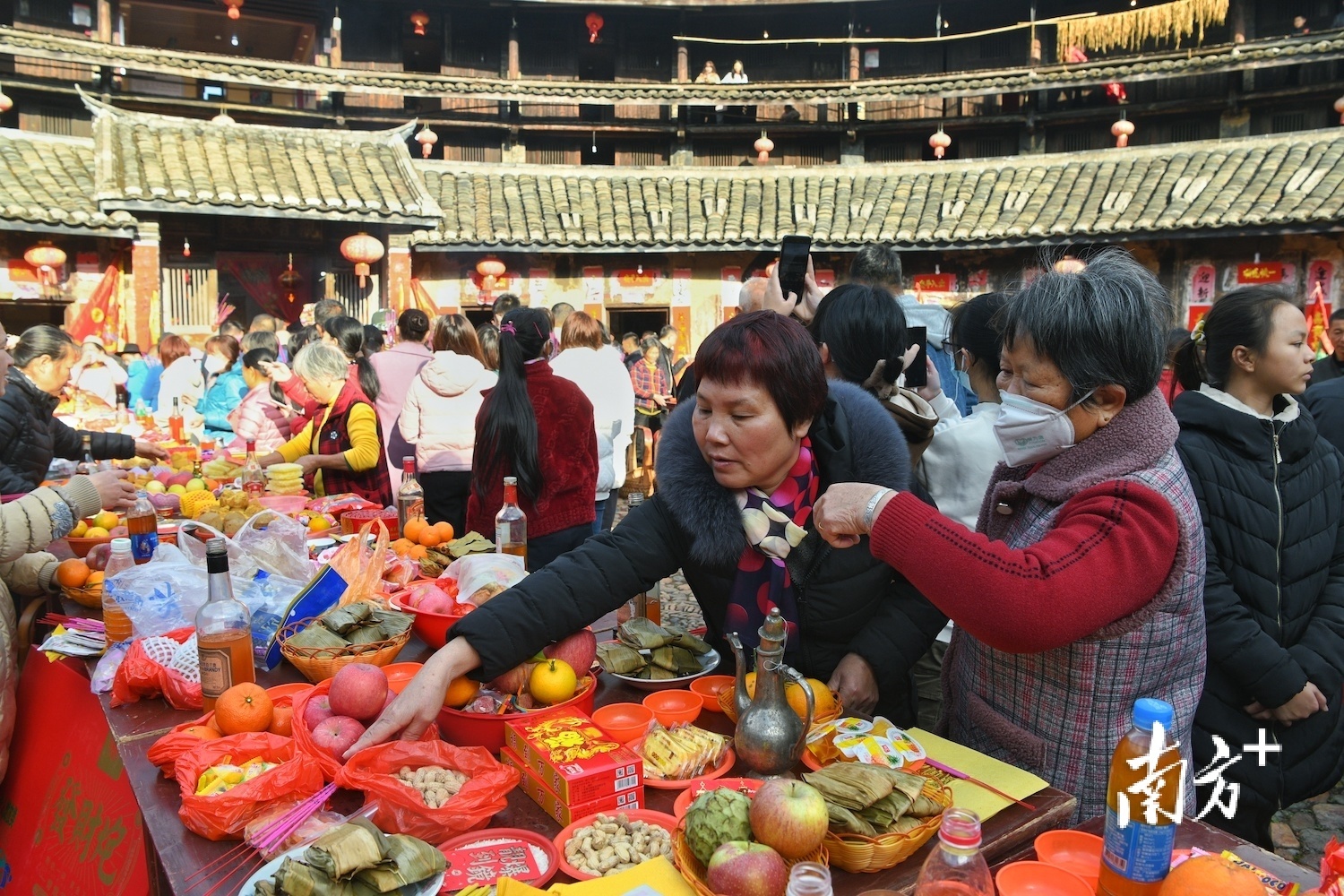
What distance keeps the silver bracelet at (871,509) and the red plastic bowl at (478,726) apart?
781 mm

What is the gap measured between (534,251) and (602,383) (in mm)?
9788

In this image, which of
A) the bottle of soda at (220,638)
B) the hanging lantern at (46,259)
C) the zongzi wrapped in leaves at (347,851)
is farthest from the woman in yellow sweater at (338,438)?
the hanging lantern at (46,259)

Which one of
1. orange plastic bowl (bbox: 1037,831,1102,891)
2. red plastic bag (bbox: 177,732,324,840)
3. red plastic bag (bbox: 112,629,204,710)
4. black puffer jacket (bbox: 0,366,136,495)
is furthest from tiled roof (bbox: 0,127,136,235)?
orange plastic bowl (bbox: 1037,831,1102,891)

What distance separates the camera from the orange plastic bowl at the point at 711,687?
212cm

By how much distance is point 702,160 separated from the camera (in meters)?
18.6

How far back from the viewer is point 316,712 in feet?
6.45

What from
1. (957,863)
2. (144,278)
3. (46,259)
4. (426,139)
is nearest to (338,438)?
(957,863)

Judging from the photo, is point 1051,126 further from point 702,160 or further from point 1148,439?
point 1148,439

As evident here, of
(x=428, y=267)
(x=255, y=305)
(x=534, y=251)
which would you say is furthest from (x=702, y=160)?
(x=255, y=305)

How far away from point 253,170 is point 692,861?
14047 mm

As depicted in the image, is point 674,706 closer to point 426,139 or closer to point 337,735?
point 337,735

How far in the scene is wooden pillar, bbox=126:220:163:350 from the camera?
11.9m

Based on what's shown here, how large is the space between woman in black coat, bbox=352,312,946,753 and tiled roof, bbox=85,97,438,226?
12.0 m

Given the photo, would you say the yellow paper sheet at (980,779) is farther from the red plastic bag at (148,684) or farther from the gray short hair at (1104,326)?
the red plastic bag at (148,684)
